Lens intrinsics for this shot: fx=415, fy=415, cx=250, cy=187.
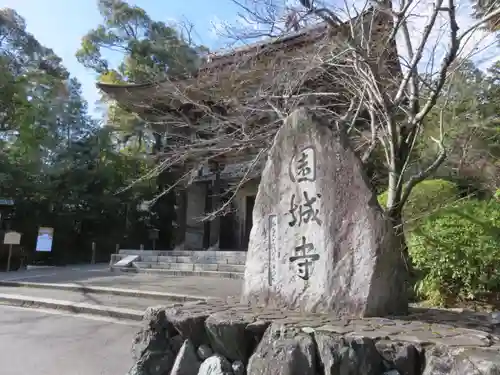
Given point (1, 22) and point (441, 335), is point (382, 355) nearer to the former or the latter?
point (441, 335)

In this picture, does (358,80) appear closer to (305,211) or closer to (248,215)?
(305,211)

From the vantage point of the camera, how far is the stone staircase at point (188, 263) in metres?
10.5

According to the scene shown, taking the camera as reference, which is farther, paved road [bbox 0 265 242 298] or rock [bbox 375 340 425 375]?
paved road [bbox 0 265 242 298]

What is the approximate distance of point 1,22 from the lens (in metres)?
24.8

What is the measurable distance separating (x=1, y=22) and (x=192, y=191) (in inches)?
698

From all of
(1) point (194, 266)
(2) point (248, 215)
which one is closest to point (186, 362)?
(1) point (194, 266)

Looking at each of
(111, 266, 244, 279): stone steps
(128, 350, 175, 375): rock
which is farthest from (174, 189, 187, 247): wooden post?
(128, 350, 175, 375): rock

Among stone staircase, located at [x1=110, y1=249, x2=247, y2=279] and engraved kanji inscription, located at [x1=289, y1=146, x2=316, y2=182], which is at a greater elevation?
engraved kanji inscription, located at [x1=289, y1=146, x2=316, y2=182]

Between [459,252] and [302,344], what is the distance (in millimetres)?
3485

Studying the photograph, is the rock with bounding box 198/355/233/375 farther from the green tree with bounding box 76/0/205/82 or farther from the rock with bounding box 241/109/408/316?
the green tree with bounding box 76/0/205/82

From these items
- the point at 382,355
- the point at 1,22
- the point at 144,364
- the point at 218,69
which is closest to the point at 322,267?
the point at 382,355

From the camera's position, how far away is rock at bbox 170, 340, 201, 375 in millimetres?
3328

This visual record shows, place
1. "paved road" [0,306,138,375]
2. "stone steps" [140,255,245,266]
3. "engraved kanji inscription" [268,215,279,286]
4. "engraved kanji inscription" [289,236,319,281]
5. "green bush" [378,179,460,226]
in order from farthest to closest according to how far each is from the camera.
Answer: "stone steps" [140,255,245,266] → "green bush" [378,179,460,226] → "paved road" [0,306,138,375] → "engraved kanji inscription" [268,215,279,286] → "engraved kanji inscription" [289,236,319,281]

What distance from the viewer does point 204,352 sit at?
3363 millimetres
